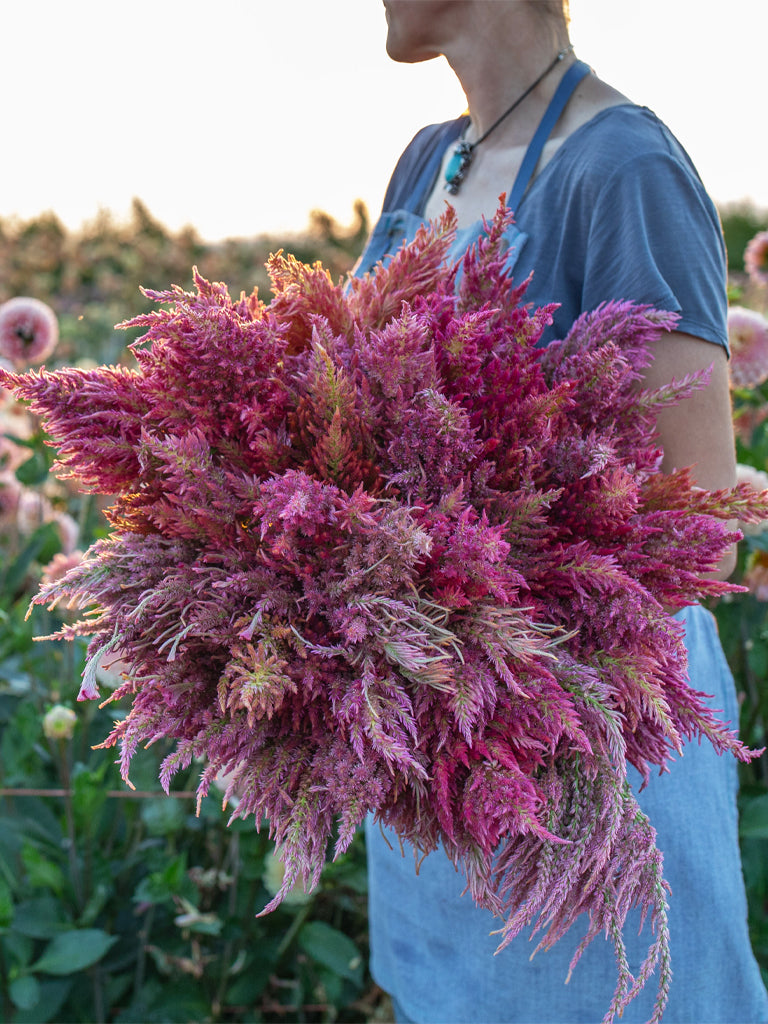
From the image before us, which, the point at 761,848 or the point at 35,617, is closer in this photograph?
the point at 761,848

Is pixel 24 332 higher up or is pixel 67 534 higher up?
pixel 24 332

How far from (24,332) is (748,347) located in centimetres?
188

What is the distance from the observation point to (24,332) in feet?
6.56

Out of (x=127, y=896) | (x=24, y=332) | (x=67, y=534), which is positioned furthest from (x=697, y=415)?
(x=67, y=534)

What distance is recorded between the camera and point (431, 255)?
2.77 ft

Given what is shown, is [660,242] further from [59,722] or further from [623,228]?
[59,722]

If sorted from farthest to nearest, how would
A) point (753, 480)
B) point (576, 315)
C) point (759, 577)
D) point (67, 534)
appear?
point (67, 534), point (759, 577), point (753, 480), point (576, 315)

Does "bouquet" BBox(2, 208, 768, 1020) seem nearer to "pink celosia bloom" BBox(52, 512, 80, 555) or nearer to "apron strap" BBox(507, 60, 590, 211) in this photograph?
"apron strap" BBox(507, 60, 590, 211)

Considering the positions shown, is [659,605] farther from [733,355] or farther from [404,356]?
[733,355]

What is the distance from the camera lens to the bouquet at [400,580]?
2.13 feet

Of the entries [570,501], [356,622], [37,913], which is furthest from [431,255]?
[37,913]

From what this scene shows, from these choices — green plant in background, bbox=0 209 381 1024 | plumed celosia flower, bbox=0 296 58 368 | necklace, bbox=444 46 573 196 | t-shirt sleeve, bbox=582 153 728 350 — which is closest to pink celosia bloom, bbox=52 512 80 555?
green plant in background, bbox=0 209 381 1024

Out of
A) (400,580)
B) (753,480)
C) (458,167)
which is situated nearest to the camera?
(400,580)

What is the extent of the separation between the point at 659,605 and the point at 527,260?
2.05ft
